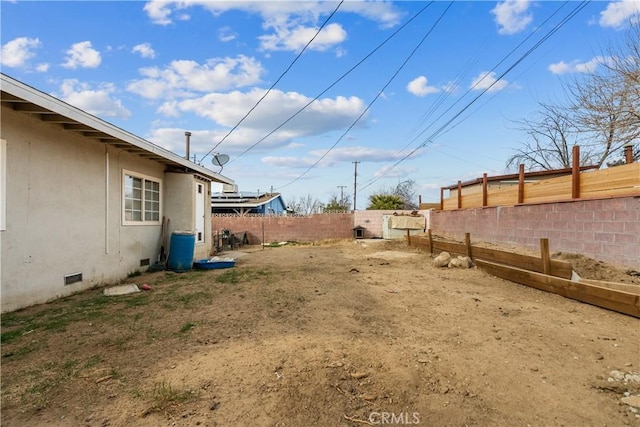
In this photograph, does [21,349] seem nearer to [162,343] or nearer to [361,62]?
[162,343]

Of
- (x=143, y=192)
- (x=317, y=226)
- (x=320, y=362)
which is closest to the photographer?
(x=320, y=362)

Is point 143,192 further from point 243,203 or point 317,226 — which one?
point 243,203

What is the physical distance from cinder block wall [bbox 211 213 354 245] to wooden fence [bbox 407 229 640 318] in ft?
37.9

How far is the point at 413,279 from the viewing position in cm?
722

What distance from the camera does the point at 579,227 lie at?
648 cm

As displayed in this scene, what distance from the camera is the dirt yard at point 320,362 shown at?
2.30 metres

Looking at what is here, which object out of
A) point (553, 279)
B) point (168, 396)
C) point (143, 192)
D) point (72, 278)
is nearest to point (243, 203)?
point (143, 192)

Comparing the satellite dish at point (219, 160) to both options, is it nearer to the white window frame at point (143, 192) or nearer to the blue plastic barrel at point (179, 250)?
the white window frame at point (143, 192)

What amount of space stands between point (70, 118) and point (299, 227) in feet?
50.7

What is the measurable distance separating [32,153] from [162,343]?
12.3 feet

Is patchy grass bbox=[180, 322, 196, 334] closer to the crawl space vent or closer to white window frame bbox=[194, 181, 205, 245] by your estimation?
the crawl space vent
